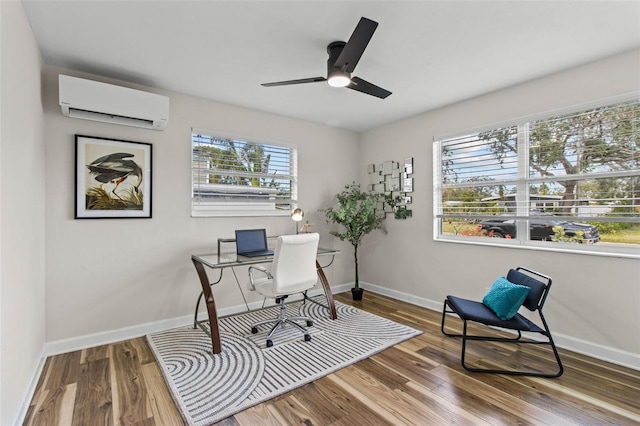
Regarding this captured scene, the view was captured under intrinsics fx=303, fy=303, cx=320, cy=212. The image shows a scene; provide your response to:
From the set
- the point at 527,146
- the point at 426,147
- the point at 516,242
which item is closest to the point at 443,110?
the point at 426,147

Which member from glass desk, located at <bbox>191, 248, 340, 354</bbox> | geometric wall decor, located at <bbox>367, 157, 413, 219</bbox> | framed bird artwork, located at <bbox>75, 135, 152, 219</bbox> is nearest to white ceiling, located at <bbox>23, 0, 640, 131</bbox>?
framed bird artwork, located at <bbox>75, 135, 152, 219</bbox>

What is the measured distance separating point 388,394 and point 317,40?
100 inches

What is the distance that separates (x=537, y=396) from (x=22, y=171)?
3.62 m

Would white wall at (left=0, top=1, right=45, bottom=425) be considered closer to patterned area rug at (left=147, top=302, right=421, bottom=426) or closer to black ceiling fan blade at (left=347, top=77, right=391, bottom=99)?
patterned area rug at (left=147, top=302, right=421, bottom=426)

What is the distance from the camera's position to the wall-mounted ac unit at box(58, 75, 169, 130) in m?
2.45

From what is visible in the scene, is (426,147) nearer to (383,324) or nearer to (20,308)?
(383,324)

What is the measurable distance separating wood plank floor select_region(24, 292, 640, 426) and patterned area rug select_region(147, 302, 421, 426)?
0.30 feet

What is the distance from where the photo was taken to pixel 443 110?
12.0 ft

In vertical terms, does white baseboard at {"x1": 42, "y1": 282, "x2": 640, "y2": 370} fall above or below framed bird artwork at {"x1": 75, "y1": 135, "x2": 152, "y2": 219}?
below

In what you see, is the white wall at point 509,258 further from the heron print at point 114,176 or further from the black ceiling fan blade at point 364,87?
the heron print at point 114,176

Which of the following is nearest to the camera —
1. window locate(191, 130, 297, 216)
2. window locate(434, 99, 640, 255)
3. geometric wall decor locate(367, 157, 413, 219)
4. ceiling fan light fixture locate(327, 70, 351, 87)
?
ceiling fan light fixture locate(327, 70, 351, 87)

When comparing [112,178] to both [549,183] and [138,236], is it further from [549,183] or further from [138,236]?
[549,183]

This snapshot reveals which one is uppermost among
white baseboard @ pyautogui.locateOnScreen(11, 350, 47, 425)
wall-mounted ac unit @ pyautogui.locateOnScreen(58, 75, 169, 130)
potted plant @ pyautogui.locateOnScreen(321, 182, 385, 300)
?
wall-mounted ac unit @ pyautogui.locateOnScreen(58, 75, 169, 130)

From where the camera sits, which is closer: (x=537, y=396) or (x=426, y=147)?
(x=537, y=396)
